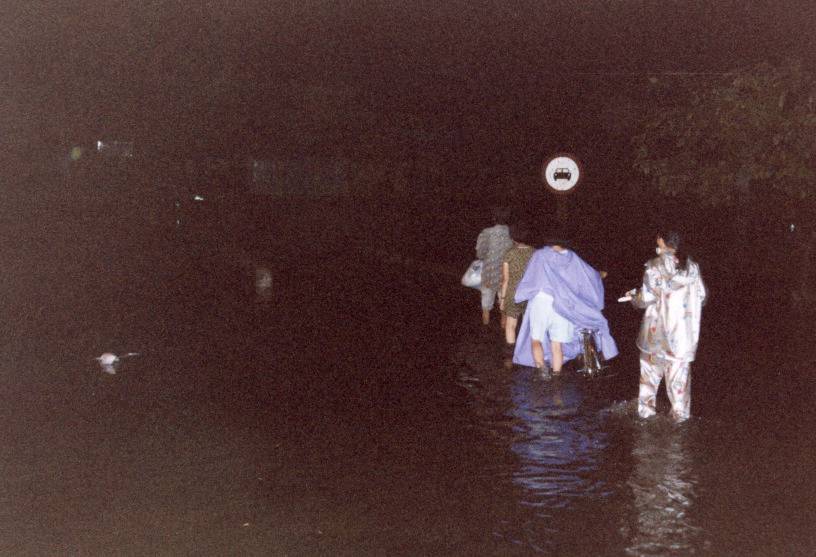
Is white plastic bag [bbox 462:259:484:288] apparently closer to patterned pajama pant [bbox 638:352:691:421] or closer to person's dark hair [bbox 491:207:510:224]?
person's dark hair [bbox 491:207:510:224]

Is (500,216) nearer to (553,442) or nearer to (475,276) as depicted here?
(475,276)

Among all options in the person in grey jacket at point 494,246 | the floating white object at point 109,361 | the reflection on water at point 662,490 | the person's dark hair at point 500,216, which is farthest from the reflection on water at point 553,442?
the floating white object at point 109,361

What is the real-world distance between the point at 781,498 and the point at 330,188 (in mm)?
30887

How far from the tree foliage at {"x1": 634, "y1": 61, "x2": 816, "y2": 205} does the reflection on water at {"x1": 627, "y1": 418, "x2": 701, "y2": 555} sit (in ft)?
21.0

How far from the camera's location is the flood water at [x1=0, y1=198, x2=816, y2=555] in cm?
546

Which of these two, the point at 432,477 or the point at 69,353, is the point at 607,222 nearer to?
the point at 69,353

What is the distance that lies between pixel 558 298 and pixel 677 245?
2.35m

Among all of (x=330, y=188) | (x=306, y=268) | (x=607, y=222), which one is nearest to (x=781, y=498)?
(x=607, y=222)

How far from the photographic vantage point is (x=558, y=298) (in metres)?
9.90

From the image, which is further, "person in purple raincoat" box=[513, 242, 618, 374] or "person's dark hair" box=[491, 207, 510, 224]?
"person's dark hair" box=[491, 207, 510, 224]

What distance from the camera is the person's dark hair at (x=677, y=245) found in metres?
7.62

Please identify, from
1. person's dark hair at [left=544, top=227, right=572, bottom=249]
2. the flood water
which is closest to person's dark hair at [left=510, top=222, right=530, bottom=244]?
person's dark hair at [left=544, top=227, right=572, bottom=249]

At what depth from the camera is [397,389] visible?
31.6 ft

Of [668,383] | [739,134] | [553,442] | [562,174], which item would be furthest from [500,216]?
[553,442]
